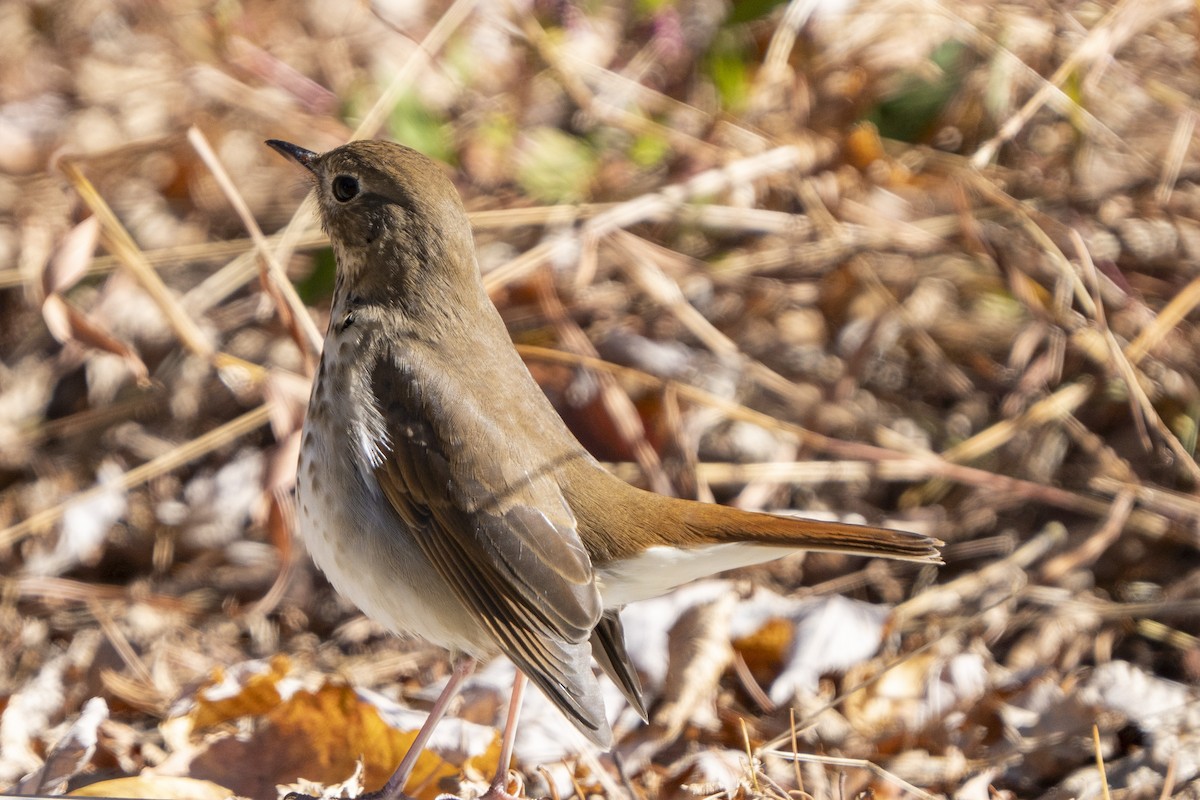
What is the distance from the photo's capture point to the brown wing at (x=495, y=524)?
221 centimetres

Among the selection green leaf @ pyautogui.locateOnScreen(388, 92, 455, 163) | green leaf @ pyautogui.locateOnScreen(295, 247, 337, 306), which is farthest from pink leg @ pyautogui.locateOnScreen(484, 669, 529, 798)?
green leaf @ pyautogui.locateOnScreen(388, 92, 455, 163)

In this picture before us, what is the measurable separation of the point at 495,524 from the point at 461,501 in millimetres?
77

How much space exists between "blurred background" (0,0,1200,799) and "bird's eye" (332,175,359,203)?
1.73ft

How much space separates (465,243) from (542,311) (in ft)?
4.66

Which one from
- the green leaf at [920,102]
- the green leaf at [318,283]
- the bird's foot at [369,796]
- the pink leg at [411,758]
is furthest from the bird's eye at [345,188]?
the green leaf at [920,102]

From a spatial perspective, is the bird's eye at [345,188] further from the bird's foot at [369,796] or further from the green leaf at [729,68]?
the green leaf at [729,68]

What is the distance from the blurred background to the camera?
2.80 meters

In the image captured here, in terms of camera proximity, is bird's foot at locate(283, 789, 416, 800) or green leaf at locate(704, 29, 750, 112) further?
green leaf at locate(704, 29, 750, 112)

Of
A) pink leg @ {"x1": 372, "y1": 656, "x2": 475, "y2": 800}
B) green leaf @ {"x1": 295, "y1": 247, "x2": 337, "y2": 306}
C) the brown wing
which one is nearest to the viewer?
the brown wing

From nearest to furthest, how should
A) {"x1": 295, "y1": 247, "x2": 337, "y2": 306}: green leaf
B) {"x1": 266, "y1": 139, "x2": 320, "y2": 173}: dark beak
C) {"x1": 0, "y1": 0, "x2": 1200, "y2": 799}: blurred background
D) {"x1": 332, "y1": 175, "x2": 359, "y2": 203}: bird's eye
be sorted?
1. {"x1": 332, "y1": 175, "x2": 359, "y2": 203}: bird's eye
2. {"x1": 266, "y1": 139, "x2": 320, "y2": 173}: dark beak
3. {"x1": 0, "y1": 0, "x2": 1200, "y2": 799}: blurred background
4. {"x1": 295, "y1": 247, "x2": 337, "y2": 306}: green leaf

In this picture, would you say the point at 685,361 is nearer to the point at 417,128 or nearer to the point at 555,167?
the point at 555,167

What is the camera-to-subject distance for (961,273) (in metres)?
4.15

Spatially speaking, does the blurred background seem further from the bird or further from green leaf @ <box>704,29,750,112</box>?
the bird

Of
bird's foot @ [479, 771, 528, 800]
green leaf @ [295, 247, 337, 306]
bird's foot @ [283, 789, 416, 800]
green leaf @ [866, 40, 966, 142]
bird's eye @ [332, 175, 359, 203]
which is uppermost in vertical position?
bird's eye @ [332, 175, 359, 203]
